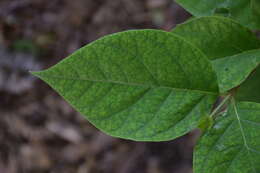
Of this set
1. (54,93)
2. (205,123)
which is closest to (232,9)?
(205,123)

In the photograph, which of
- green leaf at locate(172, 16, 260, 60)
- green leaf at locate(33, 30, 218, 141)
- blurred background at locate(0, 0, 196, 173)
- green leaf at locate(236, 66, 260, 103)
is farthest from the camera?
blurred background at locate(0, 0, 196, 173)

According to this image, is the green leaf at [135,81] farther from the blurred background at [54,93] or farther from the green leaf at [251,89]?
the blurred background at [54,93]

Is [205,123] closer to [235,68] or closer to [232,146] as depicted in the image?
[232,146]

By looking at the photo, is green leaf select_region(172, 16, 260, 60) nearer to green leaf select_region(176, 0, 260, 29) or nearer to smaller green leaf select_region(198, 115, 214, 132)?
green leaf select_region(176, 0, 260, 29)

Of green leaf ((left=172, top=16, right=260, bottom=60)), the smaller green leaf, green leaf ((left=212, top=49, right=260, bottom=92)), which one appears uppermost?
green leaf ((left=172, top=16, right=260, bottom=60))

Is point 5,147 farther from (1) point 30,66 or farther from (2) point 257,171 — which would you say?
(2) point 257,171

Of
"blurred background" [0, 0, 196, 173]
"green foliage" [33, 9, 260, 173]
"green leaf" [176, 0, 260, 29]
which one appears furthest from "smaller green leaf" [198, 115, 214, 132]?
"blurred background" [0, 0, 196, 173]

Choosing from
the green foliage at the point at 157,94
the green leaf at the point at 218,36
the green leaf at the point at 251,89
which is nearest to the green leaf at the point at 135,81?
the green foliage at the point at 157,94
